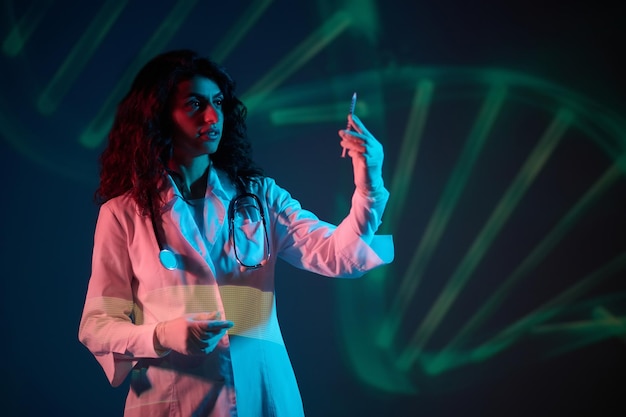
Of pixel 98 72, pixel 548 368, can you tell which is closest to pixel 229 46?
pixel 98 72

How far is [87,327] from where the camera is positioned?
1.34 m

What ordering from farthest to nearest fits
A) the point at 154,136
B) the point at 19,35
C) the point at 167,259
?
the point at 19,35 < the point at 154,136 < the point at 167,259

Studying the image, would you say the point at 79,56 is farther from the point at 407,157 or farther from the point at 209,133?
the point at 407,157

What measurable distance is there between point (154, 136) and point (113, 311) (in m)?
0.41

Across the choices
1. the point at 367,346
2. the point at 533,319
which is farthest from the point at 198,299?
the point at 533,319

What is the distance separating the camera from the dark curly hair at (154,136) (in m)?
1.45

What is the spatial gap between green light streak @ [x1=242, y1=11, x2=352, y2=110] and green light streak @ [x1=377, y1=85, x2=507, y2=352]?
0.56 meters

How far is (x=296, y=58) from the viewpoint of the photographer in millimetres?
2109

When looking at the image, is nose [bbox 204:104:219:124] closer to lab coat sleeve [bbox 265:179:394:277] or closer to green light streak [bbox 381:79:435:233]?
lab coat sleeve [bbox 265:179:394:277]

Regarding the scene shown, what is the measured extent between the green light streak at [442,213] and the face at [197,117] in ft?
2.99

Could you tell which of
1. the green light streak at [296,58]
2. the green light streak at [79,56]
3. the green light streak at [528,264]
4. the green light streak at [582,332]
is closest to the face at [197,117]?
the green light streak at [296,58]

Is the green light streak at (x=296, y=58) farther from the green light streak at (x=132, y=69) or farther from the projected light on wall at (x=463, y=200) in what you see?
the green light streak at (x=132, y=69)

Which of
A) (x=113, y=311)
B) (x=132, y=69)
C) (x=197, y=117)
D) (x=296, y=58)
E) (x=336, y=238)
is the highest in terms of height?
(x=296, y=58)

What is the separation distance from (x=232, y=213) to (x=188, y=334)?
35 cm
